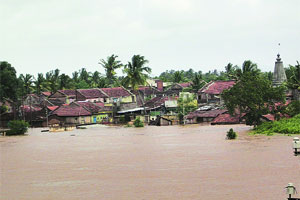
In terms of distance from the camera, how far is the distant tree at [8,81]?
51625 mm

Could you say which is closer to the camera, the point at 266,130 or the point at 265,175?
the point at 265,175

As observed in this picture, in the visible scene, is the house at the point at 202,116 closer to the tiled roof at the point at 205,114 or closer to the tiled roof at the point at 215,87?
the tiled roof at the point at 205,114

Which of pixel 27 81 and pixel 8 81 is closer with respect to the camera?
pixel 8 81

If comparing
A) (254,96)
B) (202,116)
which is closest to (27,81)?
(202,116)

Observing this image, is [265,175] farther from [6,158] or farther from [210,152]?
[6,158]

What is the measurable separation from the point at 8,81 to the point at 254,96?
28714mm

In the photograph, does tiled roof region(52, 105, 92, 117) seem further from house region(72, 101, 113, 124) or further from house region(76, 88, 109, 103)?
house region(76, 88, 109, 103)

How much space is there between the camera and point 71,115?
2151 inches

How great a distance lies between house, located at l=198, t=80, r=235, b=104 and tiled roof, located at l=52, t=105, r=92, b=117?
15.2 meters

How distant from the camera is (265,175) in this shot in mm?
17969

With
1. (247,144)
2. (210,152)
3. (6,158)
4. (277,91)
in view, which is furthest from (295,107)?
(6,158)

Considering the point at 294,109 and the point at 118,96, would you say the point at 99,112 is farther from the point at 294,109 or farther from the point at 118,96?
the point at 294,109

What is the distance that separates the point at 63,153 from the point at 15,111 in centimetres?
3159

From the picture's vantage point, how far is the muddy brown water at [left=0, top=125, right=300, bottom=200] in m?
15.9
